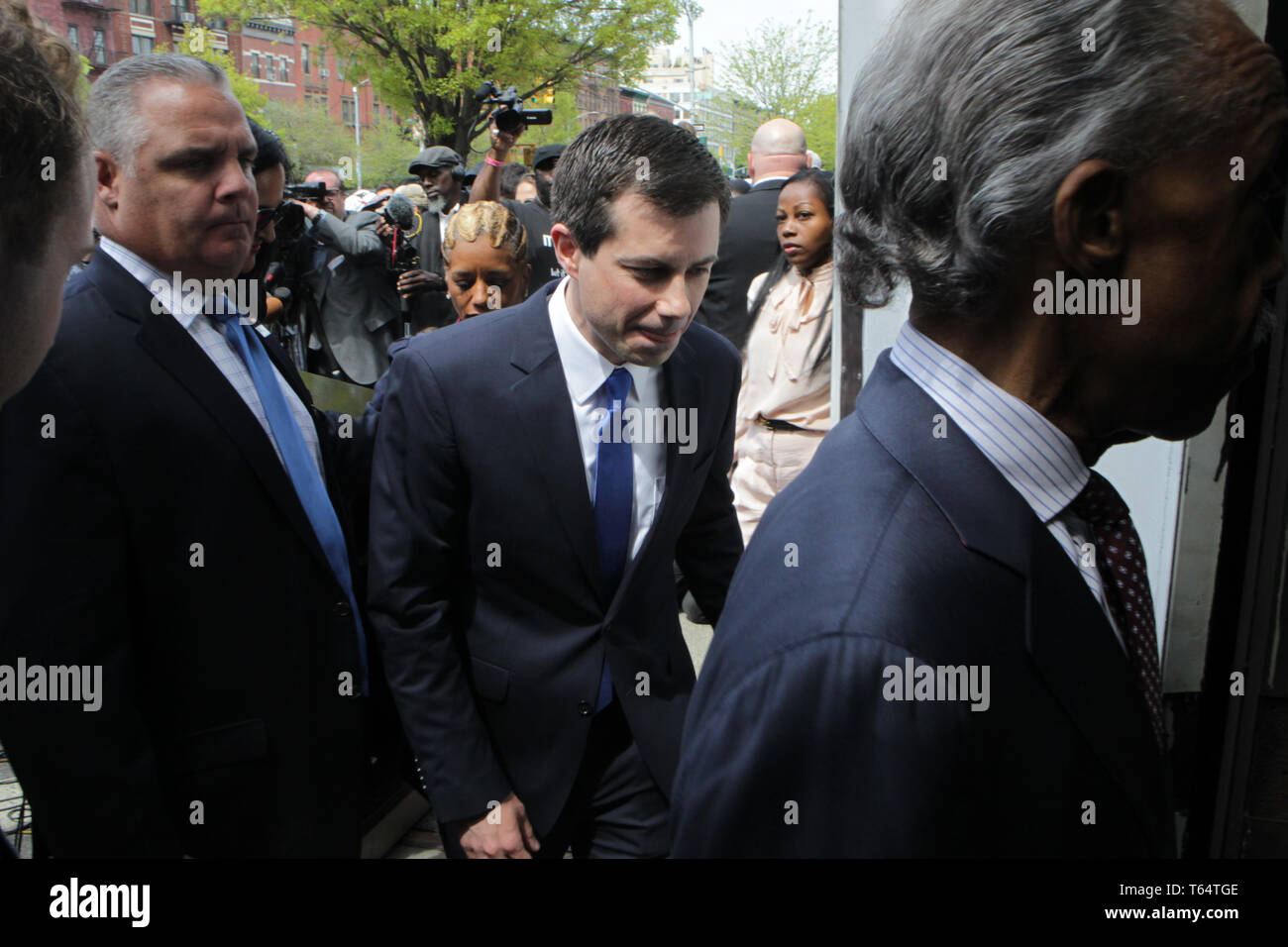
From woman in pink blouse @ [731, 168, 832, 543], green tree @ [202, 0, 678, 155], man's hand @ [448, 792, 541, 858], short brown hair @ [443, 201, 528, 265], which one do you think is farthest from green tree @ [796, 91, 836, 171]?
man's hand @ [448, 792, 541, 858]

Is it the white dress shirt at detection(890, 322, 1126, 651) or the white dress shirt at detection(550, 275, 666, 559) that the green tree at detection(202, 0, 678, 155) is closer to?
the white dress shirt at detection(550, 275, 666, 559)

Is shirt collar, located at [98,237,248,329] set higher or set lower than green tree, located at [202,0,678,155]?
lower

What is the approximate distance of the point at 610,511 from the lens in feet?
7.10

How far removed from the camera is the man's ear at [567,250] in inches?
88.7

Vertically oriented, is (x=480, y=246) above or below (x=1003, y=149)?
above

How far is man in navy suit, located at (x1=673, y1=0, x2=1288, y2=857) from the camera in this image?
928mm

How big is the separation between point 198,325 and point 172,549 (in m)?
0.44

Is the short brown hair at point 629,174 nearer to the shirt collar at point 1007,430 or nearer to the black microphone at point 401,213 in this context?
the shirt collar at point 1007,430

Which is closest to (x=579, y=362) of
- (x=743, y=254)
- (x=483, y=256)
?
(x=483, y=256)

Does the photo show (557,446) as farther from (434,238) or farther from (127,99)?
(434,238)

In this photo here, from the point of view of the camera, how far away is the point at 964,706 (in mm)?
915

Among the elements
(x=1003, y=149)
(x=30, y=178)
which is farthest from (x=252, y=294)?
(x=1003, y=149)

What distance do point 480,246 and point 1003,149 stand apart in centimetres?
242

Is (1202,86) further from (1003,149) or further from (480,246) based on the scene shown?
(480,246)
